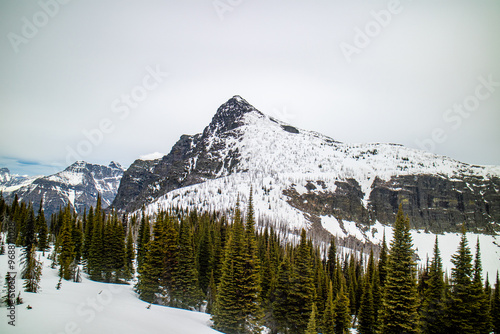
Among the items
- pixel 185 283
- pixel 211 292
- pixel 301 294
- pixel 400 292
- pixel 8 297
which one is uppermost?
pixel 8 297

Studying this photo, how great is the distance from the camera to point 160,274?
36.0 metres

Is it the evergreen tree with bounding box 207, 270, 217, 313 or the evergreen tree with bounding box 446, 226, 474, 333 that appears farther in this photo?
the evergreen tree with bounding box 207, 270, 217, 313

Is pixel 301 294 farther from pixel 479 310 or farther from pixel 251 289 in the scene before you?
pixel 479 310

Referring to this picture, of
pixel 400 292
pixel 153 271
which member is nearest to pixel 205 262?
pixel 153 271

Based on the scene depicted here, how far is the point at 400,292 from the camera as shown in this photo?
2322 centimetres

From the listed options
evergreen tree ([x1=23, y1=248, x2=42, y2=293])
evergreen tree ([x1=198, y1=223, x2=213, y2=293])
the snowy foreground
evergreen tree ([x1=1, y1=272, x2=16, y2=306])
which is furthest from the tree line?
evergreen tree ([x1=1, y1=272, x2=16, y2=306])

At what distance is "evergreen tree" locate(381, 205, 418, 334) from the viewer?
22.6 meters

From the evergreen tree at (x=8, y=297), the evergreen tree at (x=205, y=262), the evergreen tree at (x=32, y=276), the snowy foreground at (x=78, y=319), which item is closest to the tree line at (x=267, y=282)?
the evergreen tree at (x=32, y=276)

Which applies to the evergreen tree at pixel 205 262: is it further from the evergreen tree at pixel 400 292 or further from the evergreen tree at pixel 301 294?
the evergreen tree at pixel 400 292

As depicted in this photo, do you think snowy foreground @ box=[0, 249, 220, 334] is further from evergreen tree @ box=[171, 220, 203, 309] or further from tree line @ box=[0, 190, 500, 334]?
evergreen tree @ box=[171, 220, 203, 309]

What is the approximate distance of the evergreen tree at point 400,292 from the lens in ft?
74.1

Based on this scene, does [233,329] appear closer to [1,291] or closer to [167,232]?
[167,232]

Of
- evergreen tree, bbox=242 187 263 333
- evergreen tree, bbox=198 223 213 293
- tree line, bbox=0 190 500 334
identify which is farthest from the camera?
evergreen tree, bbox=198 223 213 293

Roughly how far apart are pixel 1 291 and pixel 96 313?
17.4 ft
